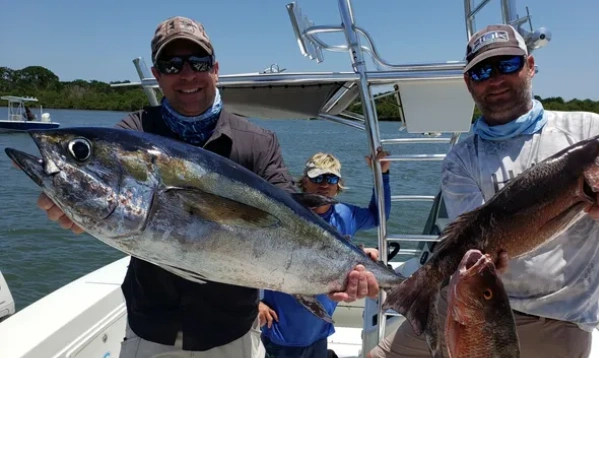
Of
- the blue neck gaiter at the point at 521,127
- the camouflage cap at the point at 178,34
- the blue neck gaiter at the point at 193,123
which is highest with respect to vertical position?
the camouflage cap at the point at 178,34

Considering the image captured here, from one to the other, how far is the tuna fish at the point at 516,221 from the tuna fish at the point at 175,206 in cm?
41

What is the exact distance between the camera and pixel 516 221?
1738 mm

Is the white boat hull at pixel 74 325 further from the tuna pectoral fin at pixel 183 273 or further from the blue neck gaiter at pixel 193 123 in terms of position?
the tuna pectoral fin at pixel 183 273

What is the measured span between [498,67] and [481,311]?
106 centimetres

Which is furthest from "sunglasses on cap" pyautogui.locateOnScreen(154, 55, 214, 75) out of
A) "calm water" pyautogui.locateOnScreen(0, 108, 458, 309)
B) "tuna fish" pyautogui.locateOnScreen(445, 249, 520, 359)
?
"calm water" pyautogui.locateOnScreen(0, 108, 458, 309)

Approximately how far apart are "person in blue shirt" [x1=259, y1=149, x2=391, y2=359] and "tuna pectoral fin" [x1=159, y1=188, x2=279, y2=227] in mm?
1457

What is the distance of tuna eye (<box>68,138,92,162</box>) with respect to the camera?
1.47 metres

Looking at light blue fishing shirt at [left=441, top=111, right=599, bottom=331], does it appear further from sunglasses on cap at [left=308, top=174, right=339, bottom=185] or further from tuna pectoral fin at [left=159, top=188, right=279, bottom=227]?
sunglasses on cap at [left=308, top=174, right=339, bottom=185]

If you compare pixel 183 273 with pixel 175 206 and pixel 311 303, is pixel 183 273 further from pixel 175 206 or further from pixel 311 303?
pixel 311 303

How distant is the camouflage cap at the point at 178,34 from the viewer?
182cm

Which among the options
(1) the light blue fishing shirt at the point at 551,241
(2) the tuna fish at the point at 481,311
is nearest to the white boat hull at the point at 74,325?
(1) the light blue fishing shirt at the point at 551,241

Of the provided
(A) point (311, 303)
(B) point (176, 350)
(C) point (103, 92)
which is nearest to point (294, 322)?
(B) point (176, 350)
